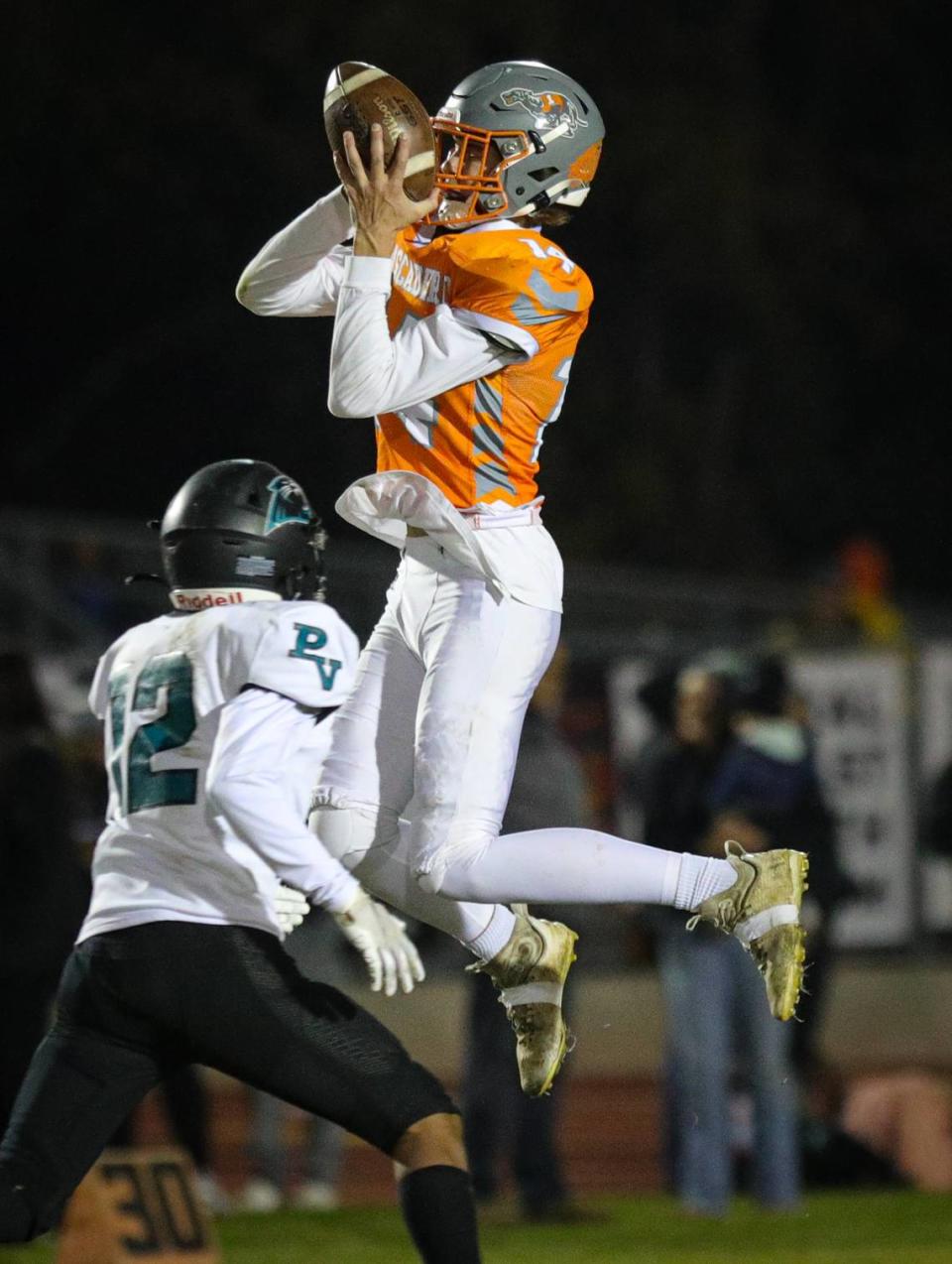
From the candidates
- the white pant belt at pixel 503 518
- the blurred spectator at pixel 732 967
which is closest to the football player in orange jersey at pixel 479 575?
the white pant belt at pixel 503 518

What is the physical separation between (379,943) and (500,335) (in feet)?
3.75

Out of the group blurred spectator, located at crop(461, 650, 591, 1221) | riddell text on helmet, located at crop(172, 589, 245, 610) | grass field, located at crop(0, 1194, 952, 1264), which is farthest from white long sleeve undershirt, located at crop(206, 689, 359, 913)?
blurred spectator, located at crop(461, 650, 591, 1221)

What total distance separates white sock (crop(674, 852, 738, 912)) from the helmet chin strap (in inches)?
37.8

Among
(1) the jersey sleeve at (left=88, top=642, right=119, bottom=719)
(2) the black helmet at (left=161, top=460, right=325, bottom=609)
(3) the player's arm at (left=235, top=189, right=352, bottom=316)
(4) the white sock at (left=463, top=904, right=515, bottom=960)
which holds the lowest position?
(4) the white sock at (left=463, top=904, right=515, bottom=960)

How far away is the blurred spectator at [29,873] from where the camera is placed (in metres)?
7.05

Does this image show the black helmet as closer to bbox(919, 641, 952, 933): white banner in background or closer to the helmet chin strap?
the helmet chin strap

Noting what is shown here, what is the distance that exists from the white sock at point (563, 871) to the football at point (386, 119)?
122cm

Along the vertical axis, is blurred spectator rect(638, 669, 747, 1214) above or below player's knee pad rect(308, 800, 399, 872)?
below

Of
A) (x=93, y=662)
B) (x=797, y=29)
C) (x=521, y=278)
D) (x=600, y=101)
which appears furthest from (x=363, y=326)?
(x=797, y=29)

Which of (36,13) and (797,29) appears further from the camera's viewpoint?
(797,29)

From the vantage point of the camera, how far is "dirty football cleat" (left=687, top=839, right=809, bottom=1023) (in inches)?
171

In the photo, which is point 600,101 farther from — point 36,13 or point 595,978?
point 595,978

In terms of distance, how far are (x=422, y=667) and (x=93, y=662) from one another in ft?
21.1

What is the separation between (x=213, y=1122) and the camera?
1048 cm
